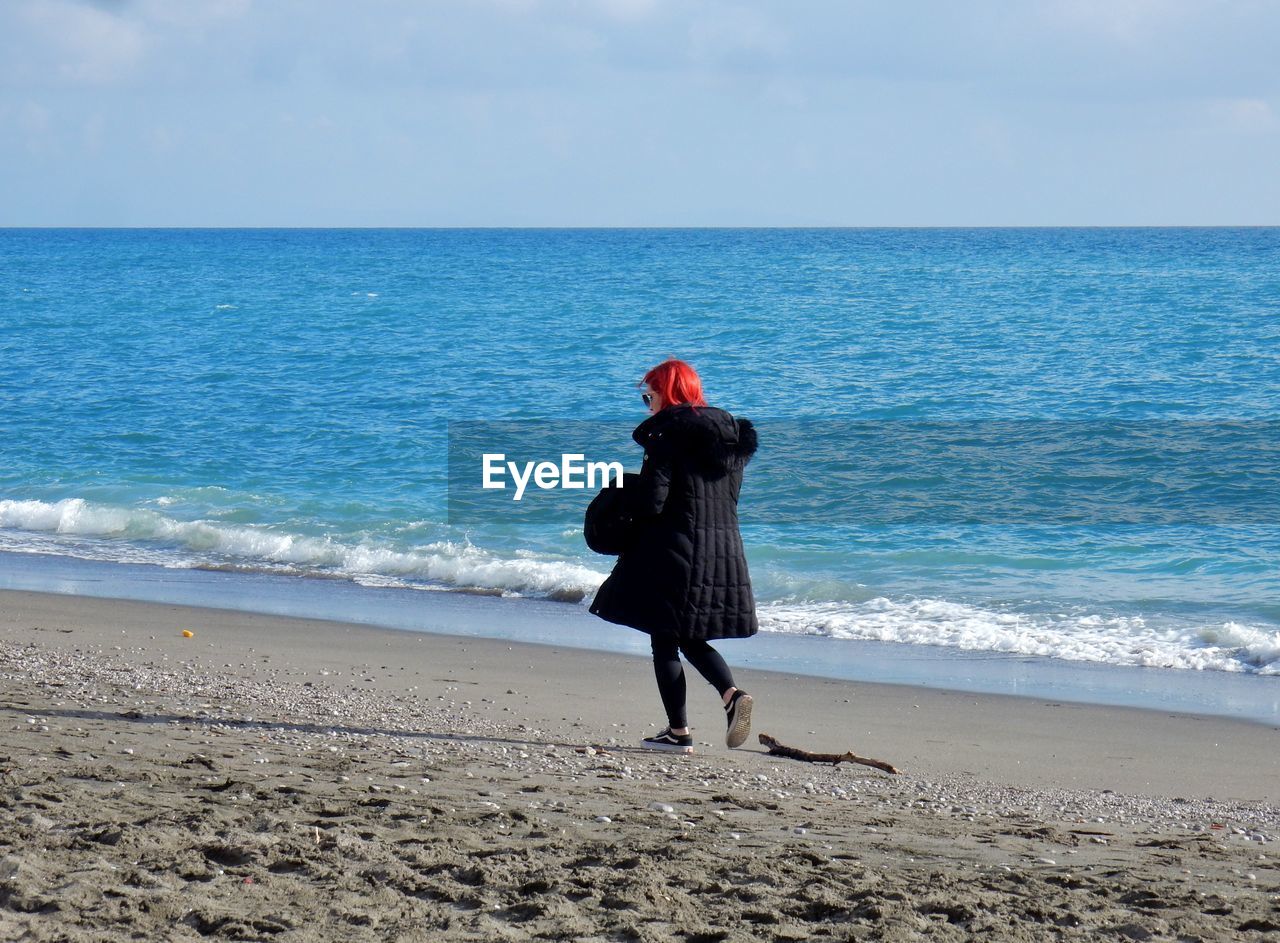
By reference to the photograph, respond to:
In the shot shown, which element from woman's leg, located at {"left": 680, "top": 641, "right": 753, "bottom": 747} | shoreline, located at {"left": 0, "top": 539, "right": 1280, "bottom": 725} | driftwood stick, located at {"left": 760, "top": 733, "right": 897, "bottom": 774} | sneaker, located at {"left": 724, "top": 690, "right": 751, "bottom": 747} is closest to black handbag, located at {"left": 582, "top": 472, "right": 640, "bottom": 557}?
woman's leg, located at {"left": 680, "top": 641, "right": 753, "bottom": 747}

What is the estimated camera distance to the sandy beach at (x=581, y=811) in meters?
3.39

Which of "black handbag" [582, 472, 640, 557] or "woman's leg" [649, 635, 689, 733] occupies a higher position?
"black handbag" [582, 472, 640, 557]

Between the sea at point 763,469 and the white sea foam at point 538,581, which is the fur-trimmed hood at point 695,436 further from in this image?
the white sea foam at point 538,581

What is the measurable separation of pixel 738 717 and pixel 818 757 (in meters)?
0.41

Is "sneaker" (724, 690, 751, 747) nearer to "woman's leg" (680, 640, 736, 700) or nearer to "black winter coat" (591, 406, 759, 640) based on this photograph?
"woman's leg" (680, 640, 736, 700)

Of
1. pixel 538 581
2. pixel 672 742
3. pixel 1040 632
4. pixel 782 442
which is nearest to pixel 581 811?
pixel 672 742

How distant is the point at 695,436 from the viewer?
536 cm

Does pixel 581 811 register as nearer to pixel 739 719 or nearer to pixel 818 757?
pixel 739 719

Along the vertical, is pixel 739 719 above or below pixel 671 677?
below

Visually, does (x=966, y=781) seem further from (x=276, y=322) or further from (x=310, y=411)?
(x=276, y=322)

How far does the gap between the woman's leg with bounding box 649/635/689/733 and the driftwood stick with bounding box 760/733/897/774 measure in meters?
0.42

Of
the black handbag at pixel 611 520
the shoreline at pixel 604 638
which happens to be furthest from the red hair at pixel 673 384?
the shoreline at pixel 604 638

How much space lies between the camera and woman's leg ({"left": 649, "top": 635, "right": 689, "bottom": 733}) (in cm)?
571

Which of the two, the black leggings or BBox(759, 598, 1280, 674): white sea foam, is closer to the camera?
the black leggings
